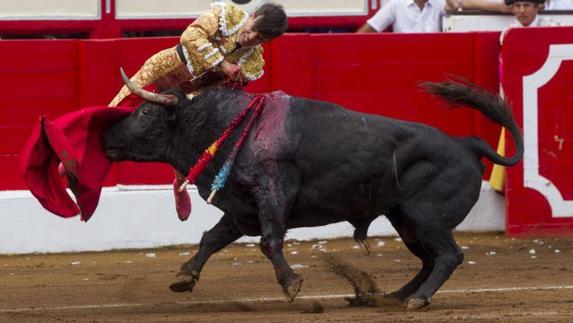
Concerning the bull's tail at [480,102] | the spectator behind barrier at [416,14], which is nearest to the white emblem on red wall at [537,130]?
the spectator behind barrier at [416,14]

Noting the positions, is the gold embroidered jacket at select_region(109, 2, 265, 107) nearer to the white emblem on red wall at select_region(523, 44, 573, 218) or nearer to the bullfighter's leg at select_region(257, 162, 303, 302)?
the bullfighter's leg at select_region(257, 162, 303, 302)

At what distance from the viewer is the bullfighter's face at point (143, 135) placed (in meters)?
7.72

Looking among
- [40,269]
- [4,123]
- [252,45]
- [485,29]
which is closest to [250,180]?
[252,45]

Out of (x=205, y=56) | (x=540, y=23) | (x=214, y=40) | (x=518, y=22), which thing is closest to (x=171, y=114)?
(x=205, y=56)

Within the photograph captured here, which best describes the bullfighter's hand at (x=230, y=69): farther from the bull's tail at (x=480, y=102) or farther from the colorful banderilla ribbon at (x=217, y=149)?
the bull's tail at (x=480, y=102)

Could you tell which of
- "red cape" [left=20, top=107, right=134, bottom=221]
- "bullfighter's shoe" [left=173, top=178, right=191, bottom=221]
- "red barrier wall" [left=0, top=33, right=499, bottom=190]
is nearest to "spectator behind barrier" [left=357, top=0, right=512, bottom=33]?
"red barrier wall" [left=0, top=33, right=499, bottom=190]

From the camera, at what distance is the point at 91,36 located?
12297 millimetres

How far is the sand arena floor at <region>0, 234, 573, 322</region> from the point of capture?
760 cm

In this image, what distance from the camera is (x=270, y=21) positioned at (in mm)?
7688

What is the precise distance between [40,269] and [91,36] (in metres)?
3.02

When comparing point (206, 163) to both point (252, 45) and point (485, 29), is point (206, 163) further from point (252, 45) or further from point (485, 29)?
point (485, 29)

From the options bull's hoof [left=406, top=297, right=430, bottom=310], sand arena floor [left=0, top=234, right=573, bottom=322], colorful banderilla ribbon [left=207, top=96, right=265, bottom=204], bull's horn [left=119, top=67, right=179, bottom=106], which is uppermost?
bull's horn [left=119, top=67, right=179, bottom=106]

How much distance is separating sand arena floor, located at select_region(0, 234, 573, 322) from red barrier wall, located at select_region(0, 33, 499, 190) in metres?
0.84

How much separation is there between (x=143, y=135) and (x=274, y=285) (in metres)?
1.59
